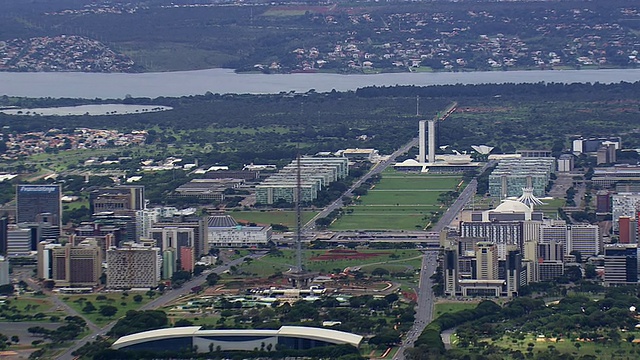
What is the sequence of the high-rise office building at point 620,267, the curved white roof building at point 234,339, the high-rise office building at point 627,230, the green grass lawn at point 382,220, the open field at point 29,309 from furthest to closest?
the green grass lawn at point 382,220 < the high-rise office building at point 627,230 < the high-rise office building at point 620,267 < the open field at point 29,309 < the curved white roof building at point 234,339

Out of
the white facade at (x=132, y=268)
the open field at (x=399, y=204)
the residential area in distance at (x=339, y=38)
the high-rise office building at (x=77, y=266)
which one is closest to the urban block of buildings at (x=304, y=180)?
the open field at (x=399, y=204)

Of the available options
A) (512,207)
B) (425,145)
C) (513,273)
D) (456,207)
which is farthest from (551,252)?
(425,145)

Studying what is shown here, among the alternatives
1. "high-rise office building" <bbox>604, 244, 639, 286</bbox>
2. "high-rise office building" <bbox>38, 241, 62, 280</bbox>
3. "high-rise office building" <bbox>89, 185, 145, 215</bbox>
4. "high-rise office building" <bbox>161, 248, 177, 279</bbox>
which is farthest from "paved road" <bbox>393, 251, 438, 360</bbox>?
"high-rise office building" <bbox>89, 185, 145, 215</bbox>

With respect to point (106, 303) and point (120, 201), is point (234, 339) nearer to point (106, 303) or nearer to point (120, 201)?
point (106, 303)

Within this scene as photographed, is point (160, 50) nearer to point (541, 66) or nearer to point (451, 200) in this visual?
point (541, 66)

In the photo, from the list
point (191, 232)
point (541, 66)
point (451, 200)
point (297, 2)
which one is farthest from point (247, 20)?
point (191, 232)

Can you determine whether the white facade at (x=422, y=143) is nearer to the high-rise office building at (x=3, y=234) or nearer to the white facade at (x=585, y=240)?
the white facade at (x=585, y=240)

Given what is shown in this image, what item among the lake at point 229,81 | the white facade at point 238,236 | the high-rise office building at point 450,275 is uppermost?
the lake at point 229,81

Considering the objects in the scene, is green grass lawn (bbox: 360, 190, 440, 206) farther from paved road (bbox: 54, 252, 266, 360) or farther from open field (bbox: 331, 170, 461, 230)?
paved road (bbox: 54, 252, 266, 360)
